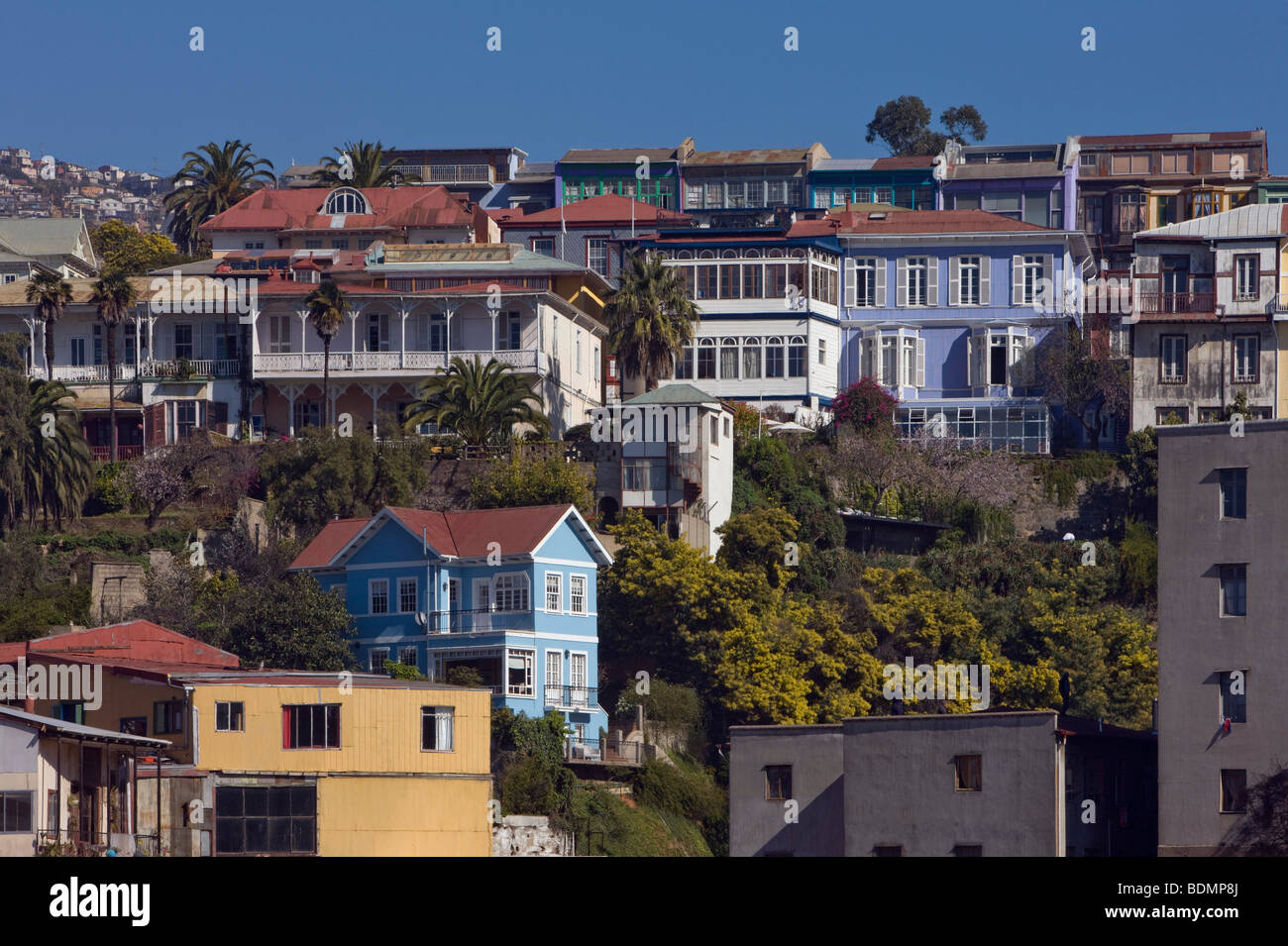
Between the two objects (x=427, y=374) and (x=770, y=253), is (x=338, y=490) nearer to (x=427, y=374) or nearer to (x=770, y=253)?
(x=427, y=374)

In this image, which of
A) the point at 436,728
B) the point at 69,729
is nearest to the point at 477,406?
the point at 436,728

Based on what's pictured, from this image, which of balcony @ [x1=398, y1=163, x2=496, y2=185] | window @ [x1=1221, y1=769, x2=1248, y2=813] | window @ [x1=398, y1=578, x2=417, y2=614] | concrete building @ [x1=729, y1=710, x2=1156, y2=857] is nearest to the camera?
concrete building @ [x1=729, y1=710, x2=1156, y2=857]

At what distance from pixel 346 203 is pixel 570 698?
4194cm

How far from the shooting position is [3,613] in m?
66.8

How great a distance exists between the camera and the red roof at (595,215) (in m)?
105

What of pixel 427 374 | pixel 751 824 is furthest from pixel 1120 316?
pixel 751 824

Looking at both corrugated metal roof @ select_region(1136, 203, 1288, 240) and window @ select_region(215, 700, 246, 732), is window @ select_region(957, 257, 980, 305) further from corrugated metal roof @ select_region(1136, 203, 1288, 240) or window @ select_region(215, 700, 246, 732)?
window @ select_region(215, 700, 246, 732)

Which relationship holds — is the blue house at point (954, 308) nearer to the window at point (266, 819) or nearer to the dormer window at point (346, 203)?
the dormer window at point (346, 203)

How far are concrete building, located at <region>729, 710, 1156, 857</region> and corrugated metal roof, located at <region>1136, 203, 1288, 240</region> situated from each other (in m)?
34.4

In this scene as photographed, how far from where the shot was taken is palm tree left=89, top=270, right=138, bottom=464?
86000 millimetres

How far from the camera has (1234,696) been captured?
52.2 metres

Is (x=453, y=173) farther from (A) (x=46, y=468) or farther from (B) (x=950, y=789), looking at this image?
(B) (x=950, y=789)

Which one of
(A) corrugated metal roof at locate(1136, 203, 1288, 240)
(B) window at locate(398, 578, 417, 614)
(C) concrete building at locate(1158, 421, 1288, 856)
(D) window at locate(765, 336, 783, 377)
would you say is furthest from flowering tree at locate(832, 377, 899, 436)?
(C) concrete building at locate(1158, 421, 1288, 856)
